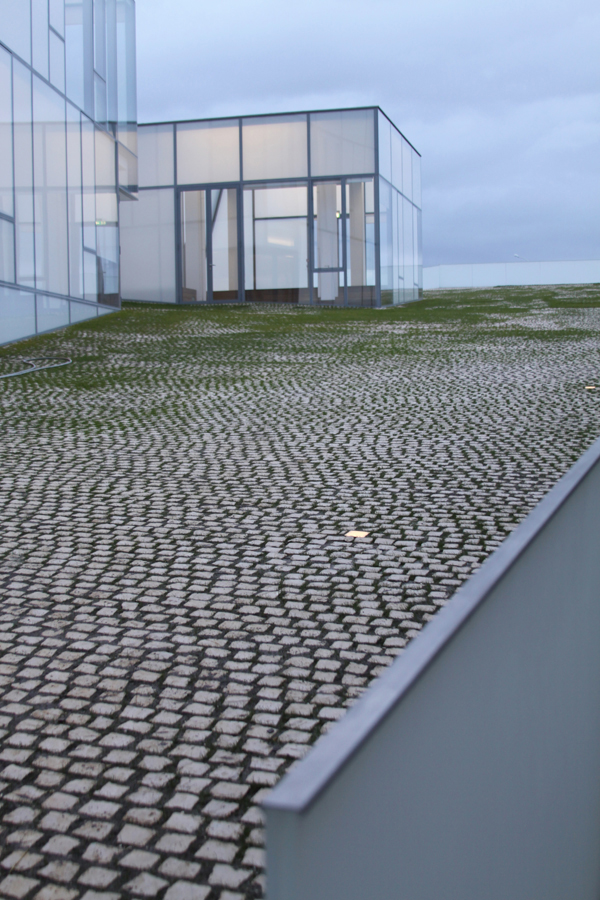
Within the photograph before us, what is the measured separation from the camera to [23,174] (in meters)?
17.4

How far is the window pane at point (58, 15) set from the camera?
18881mm

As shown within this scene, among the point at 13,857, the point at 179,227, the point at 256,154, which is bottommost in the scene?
the point at 13,857

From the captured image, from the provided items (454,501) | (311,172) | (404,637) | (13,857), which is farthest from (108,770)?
(311,172)

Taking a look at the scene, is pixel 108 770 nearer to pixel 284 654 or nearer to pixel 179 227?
pixel 284 654

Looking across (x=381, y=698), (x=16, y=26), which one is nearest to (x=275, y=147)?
(x=16, y=26)

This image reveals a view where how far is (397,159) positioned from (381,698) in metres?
33.0

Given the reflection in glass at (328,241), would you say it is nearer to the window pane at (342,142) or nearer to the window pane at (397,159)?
the window pane at (342,142)

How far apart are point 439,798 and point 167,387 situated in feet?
35.1

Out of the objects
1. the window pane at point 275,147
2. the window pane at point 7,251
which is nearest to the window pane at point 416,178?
the window pane at point 275,147

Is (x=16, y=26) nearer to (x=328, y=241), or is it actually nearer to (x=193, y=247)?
(x=193, y=247)

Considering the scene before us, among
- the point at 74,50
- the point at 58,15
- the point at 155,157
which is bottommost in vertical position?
the point at 74,50

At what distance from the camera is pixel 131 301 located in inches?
1224

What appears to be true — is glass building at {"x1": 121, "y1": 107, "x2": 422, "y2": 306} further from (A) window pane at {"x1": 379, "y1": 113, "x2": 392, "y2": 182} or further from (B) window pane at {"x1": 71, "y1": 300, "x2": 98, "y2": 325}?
(B) window pane at {"x1": 71, "y1": 300, "x2": 98, "y2": 325}

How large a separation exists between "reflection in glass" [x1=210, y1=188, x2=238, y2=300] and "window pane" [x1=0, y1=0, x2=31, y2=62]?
1304 cm
